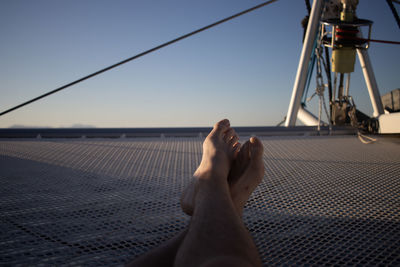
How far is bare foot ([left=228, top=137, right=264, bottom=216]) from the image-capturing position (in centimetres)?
58

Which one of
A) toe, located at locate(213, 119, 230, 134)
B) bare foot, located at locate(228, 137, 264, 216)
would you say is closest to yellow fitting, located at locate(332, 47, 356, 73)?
toe, located at locate(213, 119, 230, 134)

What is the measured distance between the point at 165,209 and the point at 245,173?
0.75 ft

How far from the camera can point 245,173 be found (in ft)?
2.12

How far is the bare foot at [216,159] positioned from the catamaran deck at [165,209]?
81 millimetres

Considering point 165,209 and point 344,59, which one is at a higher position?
point 344,59

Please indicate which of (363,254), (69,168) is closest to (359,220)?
(363,254)

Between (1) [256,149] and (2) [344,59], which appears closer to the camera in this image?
(1) [256,149]

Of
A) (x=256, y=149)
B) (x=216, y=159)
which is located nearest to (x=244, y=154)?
(x=256, y=149)

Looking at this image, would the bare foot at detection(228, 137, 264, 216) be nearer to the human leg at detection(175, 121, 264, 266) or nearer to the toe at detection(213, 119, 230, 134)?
the human leg at detection(175, 121, 264, 266)

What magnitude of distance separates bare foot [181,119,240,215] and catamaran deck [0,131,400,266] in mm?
81

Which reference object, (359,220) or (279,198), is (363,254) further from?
(279,198)

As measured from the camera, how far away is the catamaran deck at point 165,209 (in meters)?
0.50

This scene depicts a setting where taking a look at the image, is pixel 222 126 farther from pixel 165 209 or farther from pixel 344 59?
pixel 344 59

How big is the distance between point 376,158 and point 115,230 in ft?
3.97
